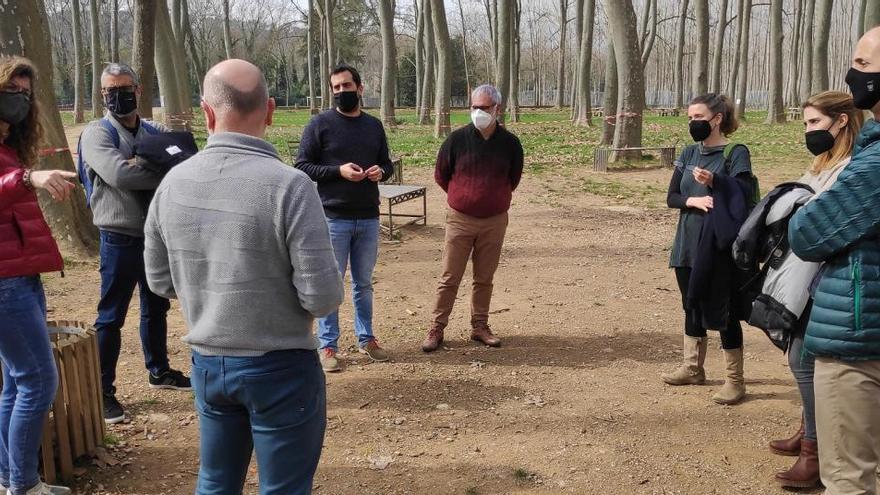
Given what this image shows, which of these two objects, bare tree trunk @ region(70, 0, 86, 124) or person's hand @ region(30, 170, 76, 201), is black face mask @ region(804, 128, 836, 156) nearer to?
person's hand @ region(30, 170, 76, 201)

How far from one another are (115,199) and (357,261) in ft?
5.65

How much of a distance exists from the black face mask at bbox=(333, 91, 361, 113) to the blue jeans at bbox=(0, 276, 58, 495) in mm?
2426

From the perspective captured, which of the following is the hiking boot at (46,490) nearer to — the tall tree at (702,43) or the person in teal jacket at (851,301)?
the person in teal jacket at (851,301)

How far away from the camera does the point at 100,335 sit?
4.28 meters

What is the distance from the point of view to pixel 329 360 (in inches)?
204

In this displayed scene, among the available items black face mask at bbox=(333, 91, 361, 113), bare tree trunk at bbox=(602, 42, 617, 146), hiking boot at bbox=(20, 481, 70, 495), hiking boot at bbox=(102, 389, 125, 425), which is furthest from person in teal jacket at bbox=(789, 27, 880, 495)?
bare tree trunk at bbox=(602, 42, 617, 146)

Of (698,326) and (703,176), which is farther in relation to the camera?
(698,326)

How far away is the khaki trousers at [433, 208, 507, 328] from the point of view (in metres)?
5.57

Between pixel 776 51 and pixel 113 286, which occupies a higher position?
pixel 776 51

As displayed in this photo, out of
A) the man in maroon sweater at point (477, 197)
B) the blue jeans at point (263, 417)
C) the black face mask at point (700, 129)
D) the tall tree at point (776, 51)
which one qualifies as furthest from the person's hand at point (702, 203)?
the tall tree at point (776, 51)

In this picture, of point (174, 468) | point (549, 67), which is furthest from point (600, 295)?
point (549, 67)

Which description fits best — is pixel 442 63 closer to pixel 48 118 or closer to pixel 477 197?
pixel 48 118

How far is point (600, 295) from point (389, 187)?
4.11 meters

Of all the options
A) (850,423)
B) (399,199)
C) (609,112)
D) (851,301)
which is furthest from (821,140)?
(609,112)
